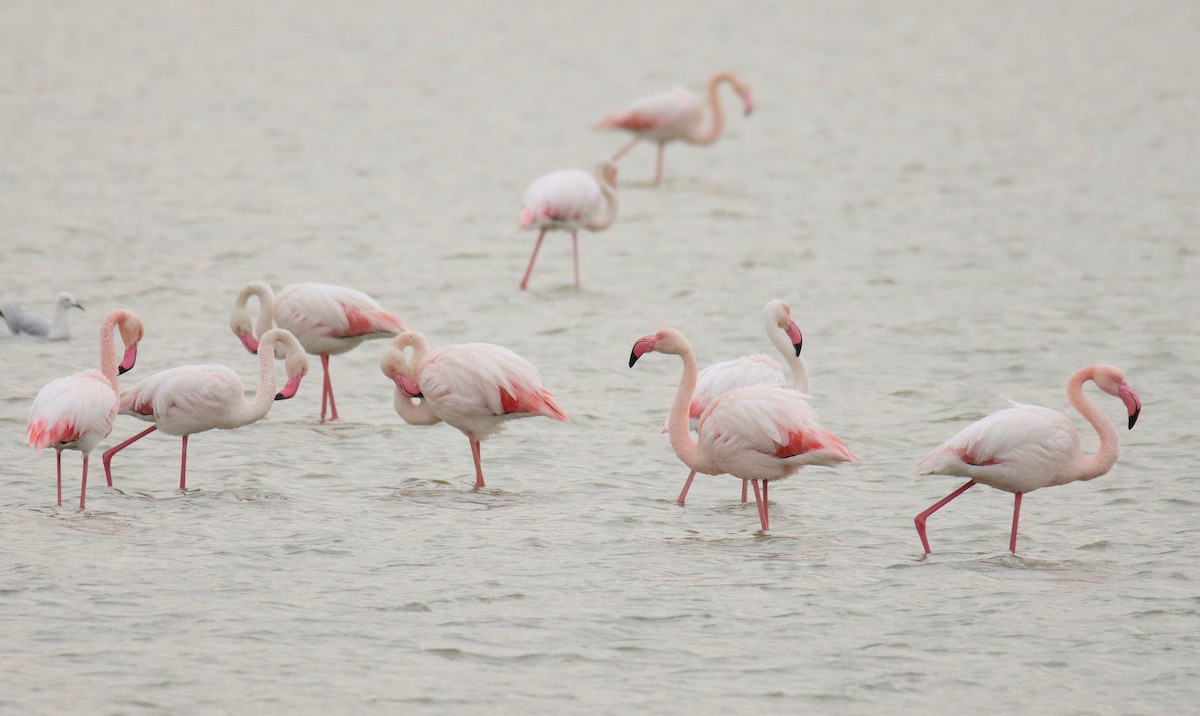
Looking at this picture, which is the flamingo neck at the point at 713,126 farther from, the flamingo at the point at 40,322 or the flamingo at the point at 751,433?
the flamingo at the point at 751,433

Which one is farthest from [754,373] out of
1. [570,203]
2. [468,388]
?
[570,203]

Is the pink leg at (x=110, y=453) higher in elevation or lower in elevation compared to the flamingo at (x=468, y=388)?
lower

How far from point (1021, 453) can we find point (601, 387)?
3.56 metres

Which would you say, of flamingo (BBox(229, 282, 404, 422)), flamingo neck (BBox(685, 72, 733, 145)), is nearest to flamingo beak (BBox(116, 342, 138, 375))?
flamingo (BBox(229, 282, 404, 422))

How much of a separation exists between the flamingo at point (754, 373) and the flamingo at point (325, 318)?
6.37 feet

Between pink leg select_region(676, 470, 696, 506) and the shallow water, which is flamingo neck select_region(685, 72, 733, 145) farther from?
pink leg select_region(676, 470, 696, 506)

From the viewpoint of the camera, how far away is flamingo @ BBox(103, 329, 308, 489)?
7449 mm

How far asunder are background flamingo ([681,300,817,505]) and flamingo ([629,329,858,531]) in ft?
0.93

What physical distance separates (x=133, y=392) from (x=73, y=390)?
53 centimetres

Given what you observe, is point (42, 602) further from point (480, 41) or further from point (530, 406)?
point (480, 41)

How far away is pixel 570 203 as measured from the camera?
12.0 meters

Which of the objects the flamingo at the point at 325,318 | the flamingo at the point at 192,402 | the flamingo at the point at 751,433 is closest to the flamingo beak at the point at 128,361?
the flamingo at the point at 192,402

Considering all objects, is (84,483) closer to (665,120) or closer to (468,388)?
(468,388)

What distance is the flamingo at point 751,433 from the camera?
696 cm
